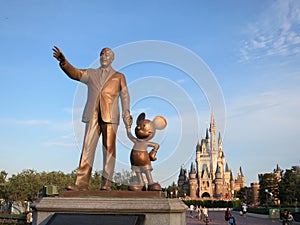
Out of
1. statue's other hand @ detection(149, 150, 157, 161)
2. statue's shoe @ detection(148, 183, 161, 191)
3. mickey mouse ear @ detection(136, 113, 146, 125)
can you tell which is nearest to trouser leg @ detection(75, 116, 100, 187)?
mickey mouse ear @ detection(136, 113, 146, 125)

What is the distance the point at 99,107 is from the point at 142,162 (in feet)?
4.90

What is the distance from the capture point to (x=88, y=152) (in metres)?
7.37

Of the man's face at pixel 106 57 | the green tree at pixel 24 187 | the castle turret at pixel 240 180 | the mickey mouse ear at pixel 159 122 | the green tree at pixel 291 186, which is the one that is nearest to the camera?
the mickey mouse ear at pixel 159 122

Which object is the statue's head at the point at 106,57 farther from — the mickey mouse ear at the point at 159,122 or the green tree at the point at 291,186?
the green tree at the point at 291,186

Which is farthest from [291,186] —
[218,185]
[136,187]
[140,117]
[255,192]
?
[218,185]

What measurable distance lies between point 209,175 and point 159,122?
108403mm

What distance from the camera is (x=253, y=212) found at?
1486 inches

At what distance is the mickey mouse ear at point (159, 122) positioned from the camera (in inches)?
300

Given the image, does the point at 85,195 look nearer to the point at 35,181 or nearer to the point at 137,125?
the point at 137,125

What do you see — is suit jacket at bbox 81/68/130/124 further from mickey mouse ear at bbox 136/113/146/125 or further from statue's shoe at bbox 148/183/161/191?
statue's shoe at bbox 148/183/161/191

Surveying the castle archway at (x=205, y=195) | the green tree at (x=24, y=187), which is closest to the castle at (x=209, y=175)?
Answer: the castle archway at (x=205, y=195)

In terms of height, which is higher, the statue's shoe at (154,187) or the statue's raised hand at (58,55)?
the statue's raised hand at (58,55)

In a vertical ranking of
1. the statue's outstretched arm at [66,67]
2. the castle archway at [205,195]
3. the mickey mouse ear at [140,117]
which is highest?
the statue's outstretched arm at [66,67]

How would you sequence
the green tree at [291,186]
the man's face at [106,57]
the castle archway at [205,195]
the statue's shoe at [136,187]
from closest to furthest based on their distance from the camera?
the statue's shoe at [136,187] < the man's face at [106,57] < the green tree at [291,186] < the castle archway at [205,195]
